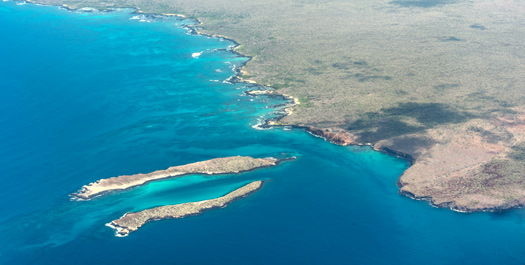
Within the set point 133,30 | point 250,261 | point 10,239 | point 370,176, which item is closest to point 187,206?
point 250,261

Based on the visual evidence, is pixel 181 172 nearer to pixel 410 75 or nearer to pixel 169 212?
pixel 169 212

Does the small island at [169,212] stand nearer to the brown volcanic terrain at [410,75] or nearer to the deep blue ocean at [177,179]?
the deep blue ocean at [177,179]

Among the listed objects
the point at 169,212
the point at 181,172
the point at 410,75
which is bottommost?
the point at 169,212

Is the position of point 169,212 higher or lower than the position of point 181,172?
lower

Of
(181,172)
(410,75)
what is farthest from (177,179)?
(410,75)

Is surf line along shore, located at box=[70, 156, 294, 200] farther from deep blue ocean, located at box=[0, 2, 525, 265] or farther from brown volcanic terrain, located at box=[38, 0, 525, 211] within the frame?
brown volcanic terrain, located at box=[38, 0, 525, 211]

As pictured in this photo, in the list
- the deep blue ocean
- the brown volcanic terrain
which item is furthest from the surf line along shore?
the brown volcanic terrain

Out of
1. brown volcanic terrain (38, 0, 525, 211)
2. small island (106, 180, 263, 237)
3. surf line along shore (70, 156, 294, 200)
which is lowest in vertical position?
small island (106, 180, 263, 237)
